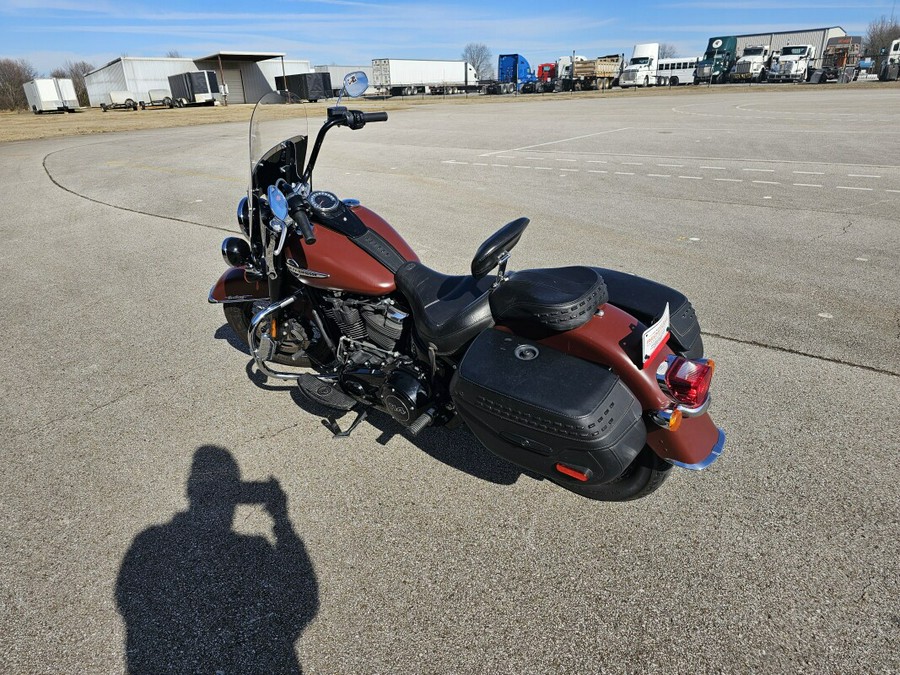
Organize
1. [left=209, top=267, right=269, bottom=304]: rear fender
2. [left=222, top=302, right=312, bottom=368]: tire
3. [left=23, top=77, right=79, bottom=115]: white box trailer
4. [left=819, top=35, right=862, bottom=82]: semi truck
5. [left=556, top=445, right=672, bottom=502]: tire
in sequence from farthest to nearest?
[left=819, top=35, right=862, bottom=82]: semi truck, [left=23, top=77, right=79, bottom=115]: white box trailer, [left=222, top=302, right=312, bottom=368]: tire, [left=209, top=267, right=269, bottom=304]: rear fender, [left=556, top=445, right=672, bottom=502]: tire

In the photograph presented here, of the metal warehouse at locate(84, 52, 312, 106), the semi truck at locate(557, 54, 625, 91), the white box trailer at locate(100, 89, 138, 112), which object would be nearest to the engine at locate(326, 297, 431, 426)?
the metal warehouse at locate(84, 52, 312, 106)

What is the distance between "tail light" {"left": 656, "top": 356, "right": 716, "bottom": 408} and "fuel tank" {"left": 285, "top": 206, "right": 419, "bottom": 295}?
4.64 ft

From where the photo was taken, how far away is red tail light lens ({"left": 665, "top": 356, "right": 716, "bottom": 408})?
2.01 m

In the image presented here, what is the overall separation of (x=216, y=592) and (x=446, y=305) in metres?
1.54

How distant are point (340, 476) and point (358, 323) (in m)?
0.82

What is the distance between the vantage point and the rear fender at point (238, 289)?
3.71 m

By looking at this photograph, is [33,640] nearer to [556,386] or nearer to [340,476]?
[340,476]

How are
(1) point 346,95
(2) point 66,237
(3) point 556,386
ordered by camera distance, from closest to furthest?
1. (3) point 556,386
2. (1) point 346,95
3. (2) point 66,237

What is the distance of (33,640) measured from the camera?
2.05 metres

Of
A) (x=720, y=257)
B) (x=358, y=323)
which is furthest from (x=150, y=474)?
(x=720, y=257)

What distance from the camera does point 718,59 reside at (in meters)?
54.4

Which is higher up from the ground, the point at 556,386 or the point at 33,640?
the point at 556,386

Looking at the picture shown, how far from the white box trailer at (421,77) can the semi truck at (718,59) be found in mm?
24871

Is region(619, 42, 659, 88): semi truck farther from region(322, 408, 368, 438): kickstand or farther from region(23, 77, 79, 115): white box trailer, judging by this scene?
region(322, 408, 368, 438): kickstand
